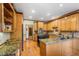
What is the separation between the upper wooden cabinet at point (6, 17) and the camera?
1329 mm

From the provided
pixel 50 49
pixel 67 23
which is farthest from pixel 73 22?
pixel 50 49

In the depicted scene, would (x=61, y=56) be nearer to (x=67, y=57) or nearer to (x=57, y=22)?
(x=67, y=57)

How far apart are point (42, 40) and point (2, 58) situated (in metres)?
0.73

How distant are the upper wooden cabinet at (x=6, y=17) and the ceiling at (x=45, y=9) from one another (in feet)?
0.71

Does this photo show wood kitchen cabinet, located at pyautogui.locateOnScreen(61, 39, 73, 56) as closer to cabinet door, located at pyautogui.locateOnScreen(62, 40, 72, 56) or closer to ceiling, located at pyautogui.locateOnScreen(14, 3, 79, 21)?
cabinet door, located at pyautogui.locateOnScreen(62, 40, 72, 56)

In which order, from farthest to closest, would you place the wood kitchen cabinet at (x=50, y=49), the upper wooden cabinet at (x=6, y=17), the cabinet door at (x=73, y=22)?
1. the wood kitchen cabinet at (x=50, y=49)
2. the cabinet door at (x=73, y=22)
3. the upper wooden cabinet at (x=6, y=17)

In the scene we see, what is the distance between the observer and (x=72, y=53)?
160 cm

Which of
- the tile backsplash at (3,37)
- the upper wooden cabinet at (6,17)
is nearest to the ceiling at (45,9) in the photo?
the upper wooden cabinet at (6,17)

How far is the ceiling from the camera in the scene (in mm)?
1568

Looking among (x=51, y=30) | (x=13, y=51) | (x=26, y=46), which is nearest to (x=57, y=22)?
(x=51, y=30)

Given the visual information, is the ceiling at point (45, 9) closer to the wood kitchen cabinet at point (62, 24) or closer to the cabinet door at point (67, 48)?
the wood kitchen cabinet at point (62, 24)

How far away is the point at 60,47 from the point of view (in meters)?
1.61

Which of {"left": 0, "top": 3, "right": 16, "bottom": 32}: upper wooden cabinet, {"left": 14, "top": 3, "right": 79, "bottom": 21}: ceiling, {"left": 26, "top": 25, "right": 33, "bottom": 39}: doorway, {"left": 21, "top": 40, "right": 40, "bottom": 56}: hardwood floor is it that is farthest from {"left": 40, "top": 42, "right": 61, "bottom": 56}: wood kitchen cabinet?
{"left": 0, "top": 3, "right": 16, "bottom": 32}: upper wooden cabinet

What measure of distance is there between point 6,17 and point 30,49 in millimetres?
709
